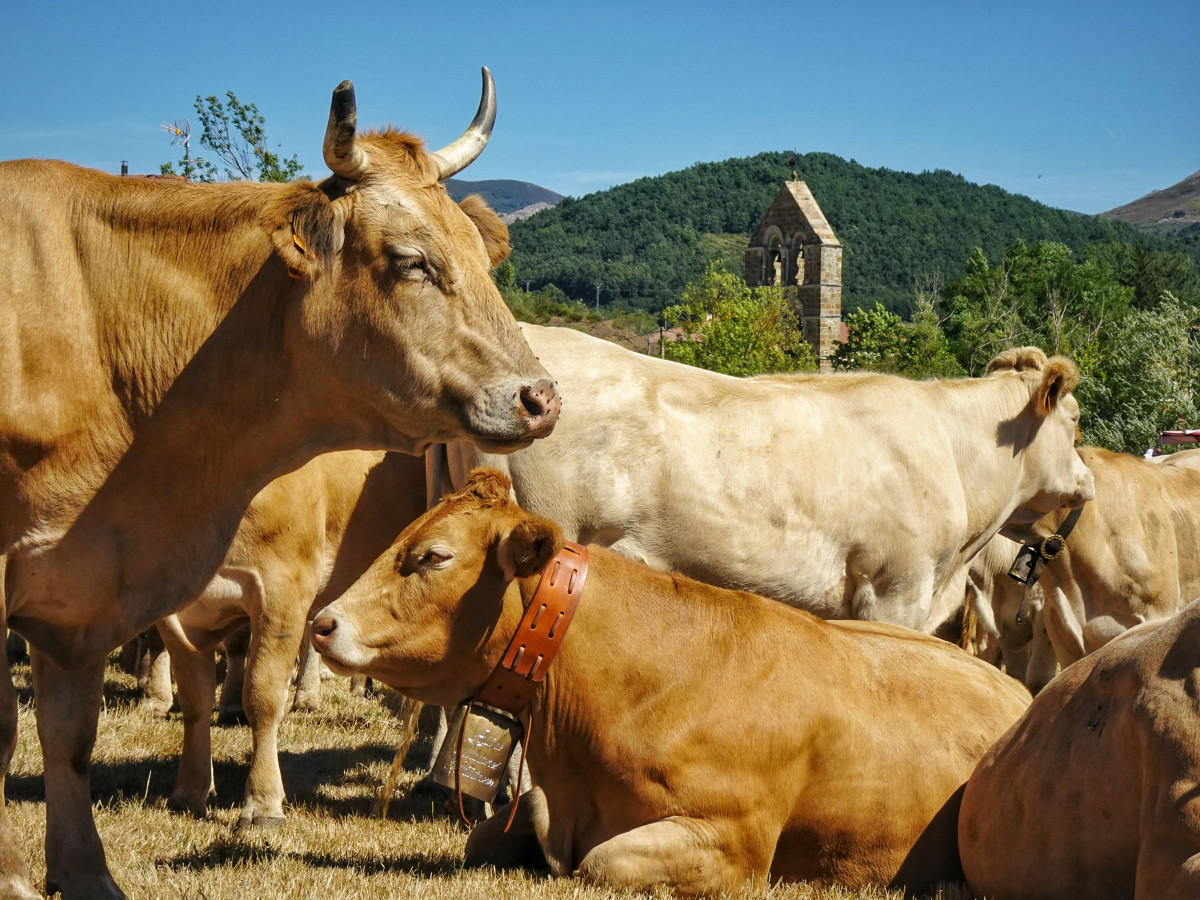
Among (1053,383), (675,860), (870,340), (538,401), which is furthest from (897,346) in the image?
(538,401)

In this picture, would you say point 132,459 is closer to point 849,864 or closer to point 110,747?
point 849,864

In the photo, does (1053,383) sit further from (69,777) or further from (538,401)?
(69,777)

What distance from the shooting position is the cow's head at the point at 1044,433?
833 centimetres

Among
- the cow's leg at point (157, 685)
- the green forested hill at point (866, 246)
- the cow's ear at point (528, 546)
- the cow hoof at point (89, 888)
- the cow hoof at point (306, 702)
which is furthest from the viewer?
the green forested hill at point (866, 246)

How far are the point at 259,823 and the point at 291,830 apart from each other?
0.31 metres

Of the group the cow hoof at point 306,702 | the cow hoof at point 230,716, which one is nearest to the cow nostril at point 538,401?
the cow hoof at point 230,716

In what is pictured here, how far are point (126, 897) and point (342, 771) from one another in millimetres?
3610

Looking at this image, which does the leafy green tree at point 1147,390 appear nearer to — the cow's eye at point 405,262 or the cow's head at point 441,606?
the cow's head at point 441,606

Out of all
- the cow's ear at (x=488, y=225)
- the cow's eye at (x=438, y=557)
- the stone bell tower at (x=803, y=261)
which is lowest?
the cow's eye at (x=438, y=557)

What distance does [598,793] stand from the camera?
4.61 meters

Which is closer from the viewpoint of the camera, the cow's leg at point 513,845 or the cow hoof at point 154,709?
the cow's leg at point 513,845

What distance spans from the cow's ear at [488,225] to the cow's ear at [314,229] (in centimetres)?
81

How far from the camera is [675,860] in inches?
171

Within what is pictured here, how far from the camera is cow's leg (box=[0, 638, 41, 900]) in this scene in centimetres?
366
